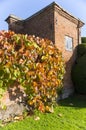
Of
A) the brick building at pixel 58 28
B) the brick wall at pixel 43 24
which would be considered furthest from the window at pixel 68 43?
the brick wall at pixel 43 24

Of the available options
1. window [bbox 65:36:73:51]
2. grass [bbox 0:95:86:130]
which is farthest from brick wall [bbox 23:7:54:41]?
grass [bbox 0:95:86:130]

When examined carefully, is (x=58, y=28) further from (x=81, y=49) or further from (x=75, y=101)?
(x=75, y=101)

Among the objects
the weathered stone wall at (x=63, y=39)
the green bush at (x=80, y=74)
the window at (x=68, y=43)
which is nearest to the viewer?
the weathered stone wall at (x=63, y=39)

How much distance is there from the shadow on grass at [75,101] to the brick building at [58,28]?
0.39 m

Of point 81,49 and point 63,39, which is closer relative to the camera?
point 63,39

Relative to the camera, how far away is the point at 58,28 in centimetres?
1294

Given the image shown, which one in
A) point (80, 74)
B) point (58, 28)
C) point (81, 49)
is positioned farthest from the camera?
point (81, 49)

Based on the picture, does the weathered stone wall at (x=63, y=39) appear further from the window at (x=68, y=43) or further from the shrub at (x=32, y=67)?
the shrub at (x=32, y=67)

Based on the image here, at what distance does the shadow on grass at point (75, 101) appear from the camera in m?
11.4

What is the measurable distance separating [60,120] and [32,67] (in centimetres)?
192

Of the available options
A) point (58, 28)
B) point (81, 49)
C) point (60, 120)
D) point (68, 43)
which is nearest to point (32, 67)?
point (60, 120)

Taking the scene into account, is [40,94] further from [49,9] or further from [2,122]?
[49,9]

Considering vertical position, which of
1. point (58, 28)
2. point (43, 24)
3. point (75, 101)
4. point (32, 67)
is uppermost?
point (43, 24)

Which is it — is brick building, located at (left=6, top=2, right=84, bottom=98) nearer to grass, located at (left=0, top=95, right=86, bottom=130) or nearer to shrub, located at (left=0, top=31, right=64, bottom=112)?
grass, located at (left=0, top=95, right=86, bottom=130)
